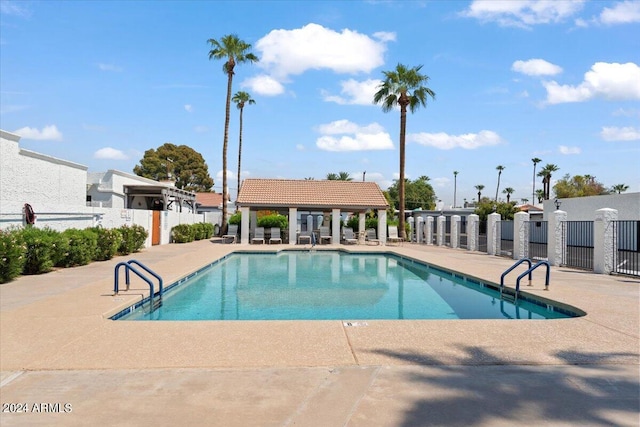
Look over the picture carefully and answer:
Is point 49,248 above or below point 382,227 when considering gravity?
below

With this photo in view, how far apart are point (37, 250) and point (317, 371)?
10990mm

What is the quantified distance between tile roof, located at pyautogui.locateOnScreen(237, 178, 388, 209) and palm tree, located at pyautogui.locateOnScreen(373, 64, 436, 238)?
2597mm

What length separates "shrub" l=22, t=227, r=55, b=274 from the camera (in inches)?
485

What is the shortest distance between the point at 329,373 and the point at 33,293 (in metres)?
8.08

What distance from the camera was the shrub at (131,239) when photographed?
19.4 metres

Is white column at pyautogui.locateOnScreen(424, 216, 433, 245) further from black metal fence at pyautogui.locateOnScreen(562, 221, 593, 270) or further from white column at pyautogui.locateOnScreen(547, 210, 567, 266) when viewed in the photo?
white column at pyautogui.locateOnScreen(547, 210, 567, 266)

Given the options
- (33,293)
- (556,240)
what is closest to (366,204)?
(556,240)

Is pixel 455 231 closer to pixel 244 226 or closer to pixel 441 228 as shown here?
pixel 441 228

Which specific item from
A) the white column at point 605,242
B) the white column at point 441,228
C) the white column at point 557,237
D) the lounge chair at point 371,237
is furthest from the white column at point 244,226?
the white column at point 605,242

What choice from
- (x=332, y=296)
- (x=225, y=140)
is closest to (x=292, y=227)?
(x=225, y=140)

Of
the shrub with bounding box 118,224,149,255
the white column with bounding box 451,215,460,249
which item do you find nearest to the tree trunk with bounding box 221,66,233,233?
the shrub with bounding box 118,224,149,255

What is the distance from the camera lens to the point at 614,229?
14.2m

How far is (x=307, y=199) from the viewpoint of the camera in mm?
28047

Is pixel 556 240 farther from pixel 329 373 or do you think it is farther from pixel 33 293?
pixel 33 293
